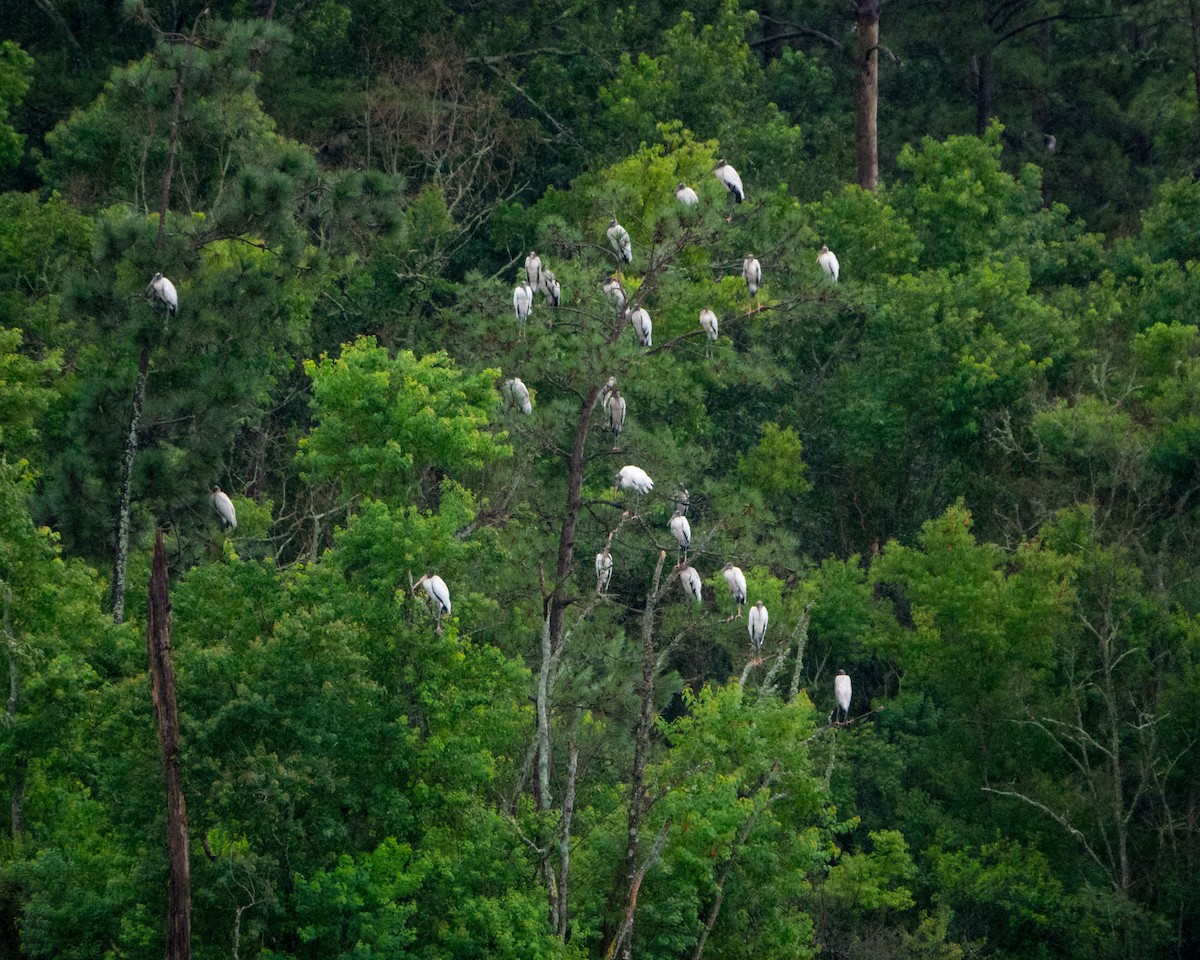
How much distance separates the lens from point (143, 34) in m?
40.5

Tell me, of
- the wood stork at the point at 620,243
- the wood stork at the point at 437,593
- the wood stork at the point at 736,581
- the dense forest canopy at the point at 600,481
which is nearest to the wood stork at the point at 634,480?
the dense forest canopy at the point at 600,481

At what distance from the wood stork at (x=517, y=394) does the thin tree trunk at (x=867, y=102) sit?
16369mm

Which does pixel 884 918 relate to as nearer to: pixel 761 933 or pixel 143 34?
pixel 761 933

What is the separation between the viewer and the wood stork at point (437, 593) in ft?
69.7


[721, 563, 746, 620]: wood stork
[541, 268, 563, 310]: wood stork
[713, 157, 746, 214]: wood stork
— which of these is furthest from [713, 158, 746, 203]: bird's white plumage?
[721, 563, 746, 620]: wood stork

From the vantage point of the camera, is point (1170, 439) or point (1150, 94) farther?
point (1150, 94)

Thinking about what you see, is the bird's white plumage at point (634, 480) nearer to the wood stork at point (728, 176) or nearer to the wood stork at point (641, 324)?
the wood stork at point (641, 324)

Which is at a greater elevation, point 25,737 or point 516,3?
point 516,3

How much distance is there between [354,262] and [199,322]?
8.05 m

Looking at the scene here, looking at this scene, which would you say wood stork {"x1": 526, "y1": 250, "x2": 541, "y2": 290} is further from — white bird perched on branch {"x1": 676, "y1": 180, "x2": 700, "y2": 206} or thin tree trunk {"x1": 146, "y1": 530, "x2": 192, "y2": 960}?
thin tree trunk {"x1": 146, "y1": 530, "x2": 192, "y2": 960}

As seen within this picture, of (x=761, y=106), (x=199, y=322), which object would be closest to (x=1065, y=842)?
(x=199, y=322)

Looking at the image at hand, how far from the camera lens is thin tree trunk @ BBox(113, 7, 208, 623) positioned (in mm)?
27469

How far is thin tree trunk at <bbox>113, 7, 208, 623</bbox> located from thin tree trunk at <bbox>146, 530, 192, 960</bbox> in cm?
705

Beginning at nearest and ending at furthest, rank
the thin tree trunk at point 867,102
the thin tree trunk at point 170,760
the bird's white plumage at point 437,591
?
the thin tree trunk at point 170,760, the bird's white plumage at point 437,591, the thin tree trunk at point 867,102
